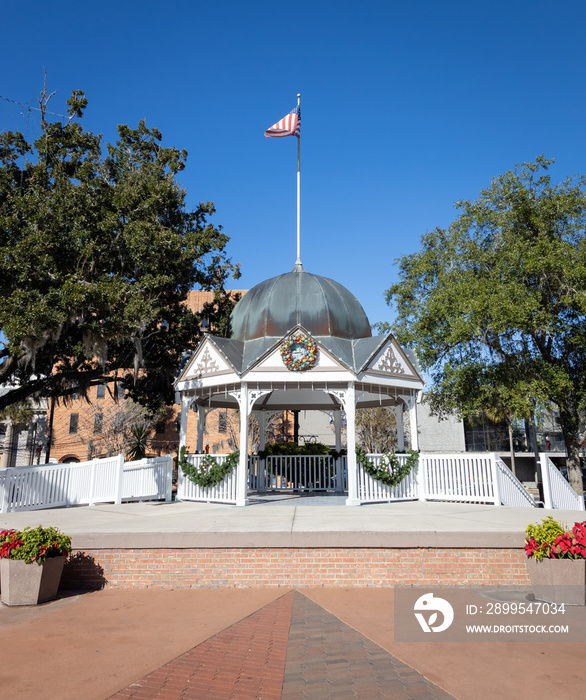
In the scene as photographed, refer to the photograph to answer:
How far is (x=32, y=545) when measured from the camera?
6.96 meters

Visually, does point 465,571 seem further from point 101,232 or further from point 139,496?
point 101,232

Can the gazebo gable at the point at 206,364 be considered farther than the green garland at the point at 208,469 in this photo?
Yes

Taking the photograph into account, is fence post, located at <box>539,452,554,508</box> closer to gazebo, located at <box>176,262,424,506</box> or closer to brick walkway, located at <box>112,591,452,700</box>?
gazebo, located at <box>176,262,424,506</box>

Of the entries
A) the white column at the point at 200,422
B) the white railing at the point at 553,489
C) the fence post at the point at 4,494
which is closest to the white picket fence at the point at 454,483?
the white railing at the point at 553,489

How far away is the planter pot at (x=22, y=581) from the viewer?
6941 millimetres

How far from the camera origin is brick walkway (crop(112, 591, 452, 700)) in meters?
4.20

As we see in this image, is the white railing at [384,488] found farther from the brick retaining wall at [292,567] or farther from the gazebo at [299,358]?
the brick retaining wall at [292,567]

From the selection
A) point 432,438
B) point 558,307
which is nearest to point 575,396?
point 558,307

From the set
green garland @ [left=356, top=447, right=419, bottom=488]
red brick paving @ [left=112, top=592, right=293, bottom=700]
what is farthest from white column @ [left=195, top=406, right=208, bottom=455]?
red brick paving @ [left=112, top=592, right=293, bottom=700]

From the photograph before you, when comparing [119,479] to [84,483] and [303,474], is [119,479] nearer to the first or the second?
[84,483]

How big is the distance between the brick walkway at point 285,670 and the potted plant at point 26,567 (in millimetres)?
3077

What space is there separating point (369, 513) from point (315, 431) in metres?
41.8

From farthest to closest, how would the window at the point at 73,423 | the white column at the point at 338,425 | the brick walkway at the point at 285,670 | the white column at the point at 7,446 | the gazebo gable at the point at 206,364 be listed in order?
the window at the point at 73,423 < the white column at the point at 7,446 < the white column at the point at 338,425 < the gazebo gable at the point at 206,364 < the brick walkway at the point at 285,670

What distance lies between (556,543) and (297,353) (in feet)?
28.1
